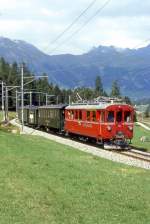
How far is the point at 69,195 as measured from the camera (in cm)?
1291

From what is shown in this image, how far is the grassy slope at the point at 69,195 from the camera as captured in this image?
10.7 m

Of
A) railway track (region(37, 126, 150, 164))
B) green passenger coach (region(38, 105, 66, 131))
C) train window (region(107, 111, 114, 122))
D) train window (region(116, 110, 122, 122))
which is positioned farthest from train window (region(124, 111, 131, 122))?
green passenger coach (region(38, 105, 66, 131))

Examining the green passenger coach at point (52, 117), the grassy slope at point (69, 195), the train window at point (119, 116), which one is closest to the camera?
the grassy slope at point (69, 195)

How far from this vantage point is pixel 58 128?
170 ft

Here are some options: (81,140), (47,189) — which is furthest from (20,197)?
(81,140)

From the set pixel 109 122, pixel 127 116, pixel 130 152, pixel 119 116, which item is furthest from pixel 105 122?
pixel 130 152

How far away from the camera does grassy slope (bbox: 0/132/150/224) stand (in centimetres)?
1066

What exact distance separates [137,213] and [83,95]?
13642cm

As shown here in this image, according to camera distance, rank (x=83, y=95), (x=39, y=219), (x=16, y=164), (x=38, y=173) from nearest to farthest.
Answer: (x=39, y=219) → (x=38, y=173) → (x=16, y=164) → (x=83, y=95)

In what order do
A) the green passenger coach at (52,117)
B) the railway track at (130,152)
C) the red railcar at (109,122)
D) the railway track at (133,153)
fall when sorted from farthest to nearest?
1. the green passenger coach at (52,117)
2. the red railcar at (109,122)
3. the railway track at (130,152)
4. the railway track at (133,153)

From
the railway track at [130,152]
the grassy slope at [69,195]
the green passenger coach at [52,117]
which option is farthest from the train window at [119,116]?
the grassy slope at [69,195]

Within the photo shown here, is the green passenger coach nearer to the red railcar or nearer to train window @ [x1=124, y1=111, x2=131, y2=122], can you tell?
the red railcar

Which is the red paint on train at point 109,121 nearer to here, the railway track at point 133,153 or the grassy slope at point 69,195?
the railway track at point 133,153

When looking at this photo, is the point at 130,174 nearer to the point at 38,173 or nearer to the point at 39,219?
the point at 38,173
